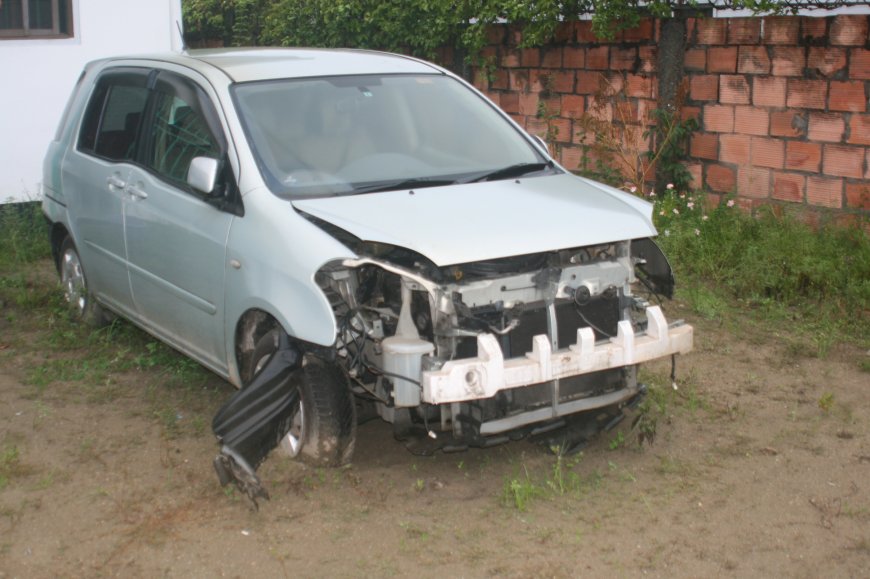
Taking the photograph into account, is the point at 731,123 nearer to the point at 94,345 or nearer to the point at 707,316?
the point at 707,316

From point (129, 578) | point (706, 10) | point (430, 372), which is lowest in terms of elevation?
Result: point (129, 578)

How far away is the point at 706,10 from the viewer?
9.27 metres

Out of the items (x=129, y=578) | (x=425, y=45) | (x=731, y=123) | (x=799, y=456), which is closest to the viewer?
(x=129, y=578)

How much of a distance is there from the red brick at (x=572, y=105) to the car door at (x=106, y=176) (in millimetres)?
4896

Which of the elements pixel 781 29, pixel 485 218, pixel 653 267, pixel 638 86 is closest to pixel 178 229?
pixel 485 218

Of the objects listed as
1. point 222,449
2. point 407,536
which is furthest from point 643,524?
point 222,449

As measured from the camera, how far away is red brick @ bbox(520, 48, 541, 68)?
10961mm

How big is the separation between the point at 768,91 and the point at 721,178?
2.78 ft

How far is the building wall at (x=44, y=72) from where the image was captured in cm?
1033

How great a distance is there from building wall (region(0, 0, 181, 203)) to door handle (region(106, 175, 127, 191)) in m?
4.29

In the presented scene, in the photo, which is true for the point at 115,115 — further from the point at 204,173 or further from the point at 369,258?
the point at 369,258

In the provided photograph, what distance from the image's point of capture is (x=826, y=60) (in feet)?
27.2

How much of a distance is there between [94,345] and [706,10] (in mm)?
5561

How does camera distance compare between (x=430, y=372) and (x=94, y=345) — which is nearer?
(x=430, y=372)
